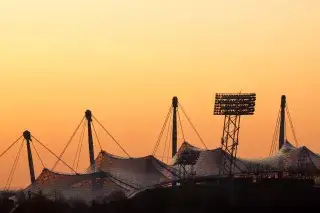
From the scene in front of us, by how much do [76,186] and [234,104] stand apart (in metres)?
22.8

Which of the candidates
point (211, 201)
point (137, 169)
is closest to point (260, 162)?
point (137, 169)

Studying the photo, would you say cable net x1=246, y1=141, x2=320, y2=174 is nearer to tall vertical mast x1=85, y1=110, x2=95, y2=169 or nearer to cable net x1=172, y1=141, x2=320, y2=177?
cable net x1=172, y1=141, x2=320, y2=177

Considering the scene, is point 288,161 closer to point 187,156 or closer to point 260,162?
point 260,162

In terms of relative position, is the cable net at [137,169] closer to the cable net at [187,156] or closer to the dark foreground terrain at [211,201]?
the cable net at [187,156]

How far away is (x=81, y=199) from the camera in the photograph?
126 metres

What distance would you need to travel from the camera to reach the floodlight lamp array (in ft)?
412

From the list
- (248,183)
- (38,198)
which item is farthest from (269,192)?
(38,198)

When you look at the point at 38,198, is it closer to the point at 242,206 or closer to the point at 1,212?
the point at 1,212

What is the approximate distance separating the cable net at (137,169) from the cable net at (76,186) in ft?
20.1

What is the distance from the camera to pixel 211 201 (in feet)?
392

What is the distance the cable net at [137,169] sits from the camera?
137875mm

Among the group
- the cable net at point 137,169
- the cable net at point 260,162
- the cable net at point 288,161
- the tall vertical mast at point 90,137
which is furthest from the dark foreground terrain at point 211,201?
the tall vertical mast at point 90,137

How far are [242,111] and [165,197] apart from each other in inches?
571

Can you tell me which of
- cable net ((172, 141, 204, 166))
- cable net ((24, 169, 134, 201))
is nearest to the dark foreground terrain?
cable net ((172, 141, 204, 166))
